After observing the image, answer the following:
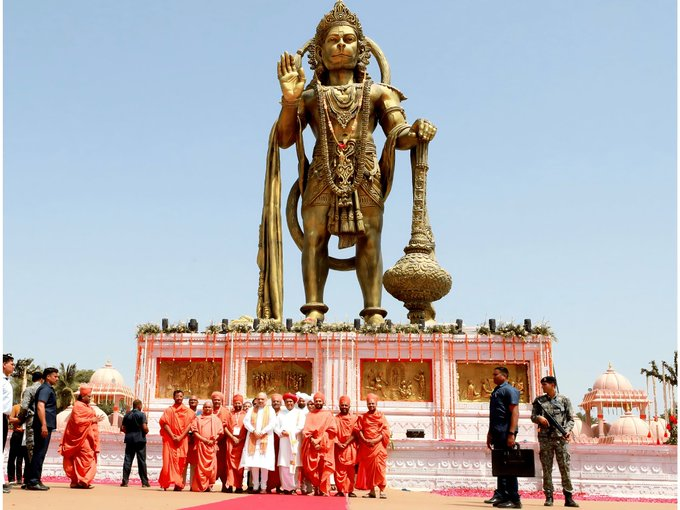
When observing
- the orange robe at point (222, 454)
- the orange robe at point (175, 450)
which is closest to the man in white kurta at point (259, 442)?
the orange robe at point (222, 454)

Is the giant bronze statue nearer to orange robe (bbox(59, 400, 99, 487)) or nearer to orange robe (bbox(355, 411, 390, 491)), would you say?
orange robe (bbox(355, 411, 390, 491))

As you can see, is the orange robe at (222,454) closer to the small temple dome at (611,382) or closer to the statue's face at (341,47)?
the statue's face at (341,47)

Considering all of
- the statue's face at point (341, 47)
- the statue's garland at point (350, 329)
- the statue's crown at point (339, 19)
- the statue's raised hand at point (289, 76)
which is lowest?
the statue's garland at point (350, 329)

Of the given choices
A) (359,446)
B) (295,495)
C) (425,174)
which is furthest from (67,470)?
(425,174)

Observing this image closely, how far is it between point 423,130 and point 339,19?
8.39 ft

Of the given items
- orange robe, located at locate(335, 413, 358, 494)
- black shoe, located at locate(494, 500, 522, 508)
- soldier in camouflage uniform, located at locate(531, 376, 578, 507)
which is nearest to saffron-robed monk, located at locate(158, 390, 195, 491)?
orange robe, located at locate(335, 413, 358, 494)

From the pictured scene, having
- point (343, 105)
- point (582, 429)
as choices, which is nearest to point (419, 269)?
point (343, 105)

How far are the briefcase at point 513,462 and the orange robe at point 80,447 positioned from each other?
450 centimetres

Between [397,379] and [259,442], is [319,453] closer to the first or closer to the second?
[259,442]

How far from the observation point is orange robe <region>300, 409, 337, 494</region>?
8844 millimetres

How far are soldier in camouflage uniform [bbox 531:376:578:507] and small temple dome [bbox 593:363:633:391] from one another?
23094mm

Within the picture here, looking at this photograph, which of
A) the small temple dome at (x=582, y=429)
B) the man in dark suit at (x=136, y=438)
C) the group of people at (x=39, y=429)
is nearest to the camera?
the group of people at (x=39, y=429)

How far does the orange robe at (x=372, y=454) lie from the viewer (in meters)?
8.95

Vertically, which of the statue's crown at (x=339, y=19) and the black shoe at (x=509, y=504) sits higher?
the statue's crown at (x=339, y=19)
